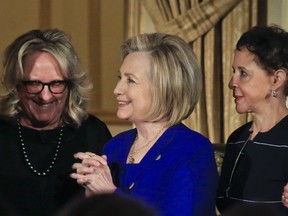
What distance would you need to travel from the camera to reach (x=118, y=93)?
6.97 feet

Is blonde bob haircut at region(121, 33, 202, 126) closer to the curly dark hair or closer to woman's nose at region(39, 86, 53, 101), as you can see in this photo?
the curly dark hair

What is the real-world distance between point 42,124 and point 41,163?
14cm

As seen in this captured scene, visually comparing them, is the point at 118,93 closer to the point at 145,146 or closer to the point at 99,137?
the point at 145,146

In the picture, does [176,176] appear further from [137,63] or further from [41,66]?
[41,66]

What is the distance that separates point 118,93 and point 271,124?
52 centimetres

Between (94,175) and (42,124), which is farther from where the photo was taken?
(42,124)

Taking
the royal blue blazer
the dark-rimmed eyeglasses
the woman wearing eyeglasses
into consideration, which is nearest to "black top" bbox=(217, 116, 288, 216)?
the royal blue blazer

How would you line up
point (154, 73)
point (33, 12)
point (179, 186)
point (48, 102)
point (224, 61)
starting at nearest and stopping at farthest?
point (179, 186)
point (154, 73)
point (48, 102)
point (224, 61)
point (33, 12)

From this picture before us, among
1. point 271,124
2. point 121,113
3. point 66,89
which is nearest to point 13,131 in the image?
point 66,89

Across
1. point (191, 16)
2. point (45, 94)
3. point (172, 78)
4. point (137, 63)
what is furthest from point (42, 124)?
point (191, 16)

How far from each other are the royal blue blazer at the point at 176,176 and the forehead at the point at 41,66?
523 mm

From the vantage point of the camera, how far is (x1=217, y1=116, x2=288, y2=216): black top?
212 cm

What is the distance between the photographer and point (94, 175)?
2.02 m

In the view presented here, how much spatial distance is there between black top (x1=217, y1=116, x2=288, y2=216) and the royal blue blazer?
0.18 meters
